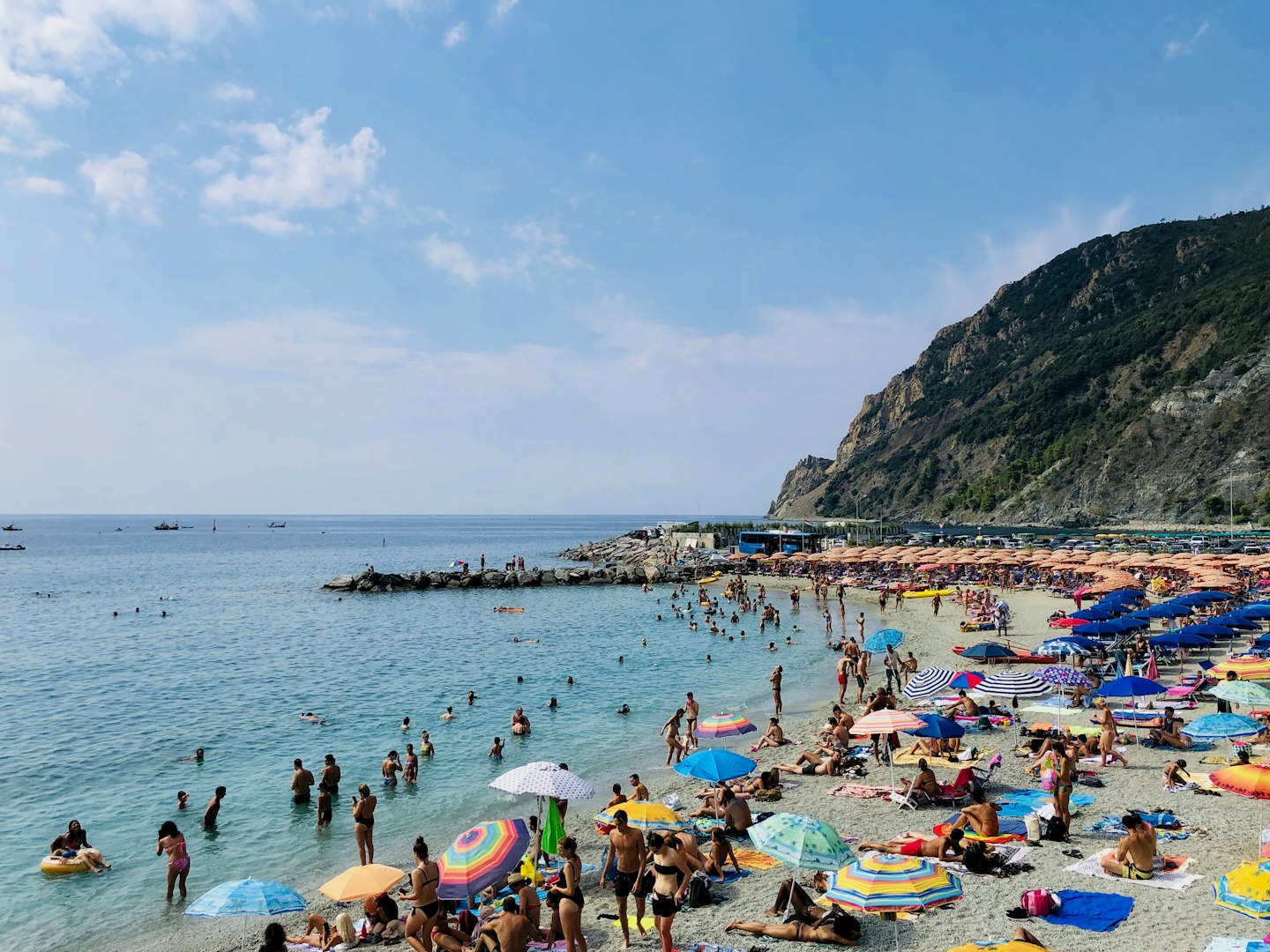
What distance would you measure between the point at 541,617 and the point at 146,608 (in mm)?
29779

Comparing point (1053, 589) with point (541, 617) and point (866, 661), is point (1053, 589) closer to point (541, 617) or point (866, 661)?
point (866, 661)

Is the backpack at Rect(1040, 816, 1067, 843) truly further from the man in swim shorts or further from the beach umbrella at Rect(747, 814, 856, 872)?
the man in swim shorts

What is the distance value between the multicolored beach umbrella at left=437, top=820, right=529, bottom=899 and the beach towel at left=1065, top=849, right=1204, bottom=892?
7.41m

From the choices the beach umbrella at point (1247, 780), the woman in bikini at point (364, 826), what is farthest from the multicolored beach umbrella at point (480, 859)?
the beach umbrella at point (1247, 780)

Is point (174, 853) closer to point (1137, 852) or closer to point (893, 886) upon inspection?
point (893, 886)

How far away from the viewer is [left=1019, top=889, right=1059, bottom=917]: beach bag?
370 inches

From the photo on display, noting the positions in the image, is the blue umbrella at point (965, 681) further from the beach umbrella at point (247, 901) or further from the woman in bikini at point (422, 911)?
the beach umbrella at point (247, 901)

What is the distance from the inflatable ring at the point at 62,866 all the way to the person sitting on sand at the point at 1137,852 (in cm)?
1630

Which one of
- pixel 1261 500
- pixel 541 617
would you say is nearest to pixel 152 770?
pixel 541 617

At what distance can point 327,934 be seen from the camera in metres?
10.4

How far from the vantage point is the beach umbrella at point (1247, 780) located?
451 inches

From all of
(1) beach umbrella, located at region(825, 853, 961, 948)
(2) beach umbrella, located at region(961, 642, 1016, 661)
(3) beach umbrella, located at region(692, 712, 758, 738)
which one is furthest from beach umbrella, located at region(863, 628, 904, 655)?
(1) beach umbrella, located at region(825, 853, 961, 948)

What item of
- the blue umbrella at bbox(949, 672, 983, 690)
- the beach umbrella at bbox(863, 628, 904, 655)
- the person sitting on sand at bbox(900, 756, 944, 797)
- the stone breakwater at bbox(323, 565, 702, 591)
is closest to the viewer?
the person sitting on sand at bbox(900, 756, 944, 797)

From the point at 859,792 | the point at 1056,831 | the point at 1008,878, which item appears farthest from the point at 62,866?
the point at 1056,831
